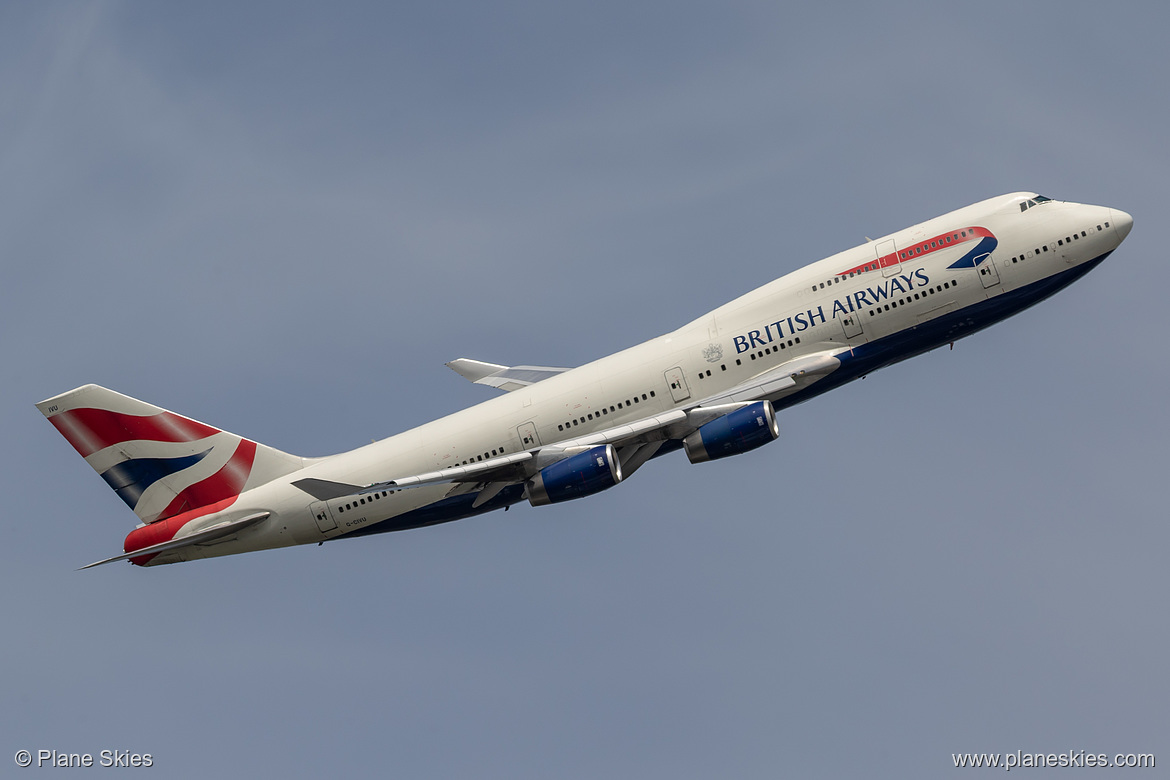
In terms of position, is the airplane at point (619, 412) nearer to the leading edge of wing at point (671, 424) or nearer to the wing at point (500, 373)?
the leading edge of wing at point (671, 424)

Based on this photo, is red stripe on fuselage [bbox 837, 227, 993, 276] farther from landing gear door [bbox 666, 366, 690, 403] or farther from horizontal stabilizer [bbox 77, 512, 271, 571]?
horizontal stabilizer [bbox 77, 512, 271, 571]

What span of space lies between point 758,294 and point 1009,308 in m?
11.7

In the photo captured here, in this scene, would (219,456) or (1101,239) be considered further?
(219,456)

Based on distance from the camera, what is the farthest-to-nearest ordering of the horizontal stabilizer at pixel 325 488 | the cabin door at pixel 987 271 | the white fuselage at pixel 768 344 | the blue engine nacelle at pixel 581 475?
the white fuselage at pixel 768 344 → the cabin door at pixel 987 271 → the blue engine nacelle at pixel 581 475 → the horizontal stabilizer at pixel 325 488

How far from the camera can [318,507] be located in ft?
189

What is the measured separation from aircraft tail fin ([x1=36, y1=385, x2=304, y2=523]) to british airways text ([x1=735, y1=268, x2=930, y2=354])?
2474 cm

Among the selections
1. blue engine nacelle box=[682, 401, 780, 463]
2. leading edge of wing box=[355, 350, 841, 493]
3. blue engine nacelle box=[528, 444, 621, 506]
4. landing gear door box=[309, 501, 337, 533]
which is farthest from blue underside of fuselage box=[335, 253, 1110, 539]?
landing gear door box=[309, 501, 337, 533]

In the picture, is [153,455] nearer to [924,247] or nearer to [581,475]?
[581,475]

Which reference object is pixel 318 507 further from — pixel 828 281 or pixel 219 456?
pixel 828 281

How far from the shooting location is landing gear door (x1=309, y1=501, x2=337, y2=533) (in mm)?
57562

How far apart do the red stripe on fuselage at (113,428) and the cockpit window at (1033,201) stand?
41897mm

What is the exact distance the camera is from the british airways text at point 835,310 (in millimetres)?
53719

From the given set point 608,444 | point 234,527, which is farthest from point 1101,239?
point 234,527

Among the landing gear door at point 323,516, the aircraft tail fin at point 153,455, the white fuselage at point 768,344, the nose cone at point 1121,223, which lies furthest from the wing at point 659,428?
the nose cone at point 1121,223
